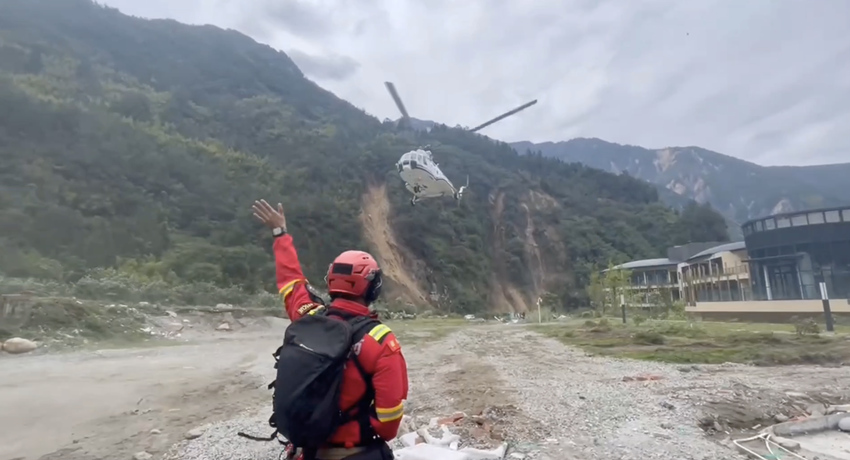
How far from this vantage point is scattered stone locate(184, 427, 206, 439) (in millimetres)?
6219

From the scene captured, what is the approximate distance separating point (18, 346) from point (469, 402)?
39.8 feet

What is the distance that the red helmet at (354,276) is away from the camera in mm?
2461

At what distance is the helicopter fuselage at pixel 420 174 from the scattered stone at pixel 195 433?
2185 centimetres

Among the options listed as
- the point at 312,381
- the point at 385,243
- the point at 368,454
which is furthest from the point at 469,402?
the point at 385,243

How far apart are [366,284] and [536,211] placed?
7291 cm

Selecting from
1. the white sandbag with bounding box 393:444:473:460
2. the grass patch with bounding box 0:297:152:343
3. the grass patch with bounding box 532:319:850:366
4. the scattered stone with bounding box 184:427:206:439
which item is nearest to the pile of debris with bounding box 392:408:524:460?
the white sandbag with bounding box 393:444:473:460

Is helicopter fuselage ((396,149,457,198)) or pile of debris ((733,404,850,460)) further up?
helicopter fuselage ((396,149,457,198))

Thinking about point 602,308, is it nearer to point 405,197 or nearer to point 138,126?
point 405,197

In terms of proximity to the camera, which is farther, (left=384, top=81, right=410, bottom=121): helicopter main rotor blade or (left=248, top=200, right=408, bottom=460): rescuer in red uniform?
(left=384, top=81, right=410, bottom=121): helicopter main rotor blade

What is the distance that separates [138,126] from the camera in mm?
45938

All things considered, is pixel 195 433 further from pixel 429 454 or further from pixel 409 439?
pixel 429 454

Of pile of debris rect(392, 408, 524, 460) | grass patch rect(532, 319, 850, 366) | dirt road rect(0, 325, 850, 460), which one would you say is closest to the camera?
pile of debris rect(392, 408, 524, 460)

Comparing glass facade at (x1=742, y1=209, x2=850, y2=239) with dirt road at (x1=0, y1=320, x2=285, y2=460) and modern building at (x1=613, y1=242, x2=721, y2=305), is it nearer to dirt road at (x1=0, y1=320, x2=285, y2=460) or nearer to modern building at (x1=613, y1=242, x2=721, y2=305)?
modern building at (x1=613, y1=242, x2=721, y2=305)

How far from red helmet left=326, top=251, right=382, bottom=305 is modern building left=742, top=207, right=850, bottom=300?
32.7 meters
